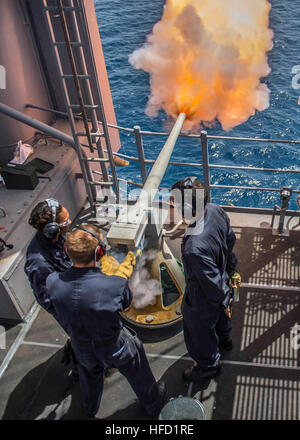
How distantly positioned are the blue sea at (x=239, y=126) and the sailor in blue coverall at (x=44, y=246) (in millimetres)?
8902

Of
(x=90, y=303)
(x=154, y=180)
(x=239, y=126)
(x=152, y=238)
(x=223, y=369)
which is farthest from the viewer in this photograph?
(x=239, y=126)

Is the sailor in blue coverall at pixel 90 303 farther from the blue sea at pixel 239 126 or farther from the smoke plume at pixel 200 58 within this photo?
the blue sea at pixel 239 126

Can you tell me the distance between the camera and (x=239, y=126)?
15383mm

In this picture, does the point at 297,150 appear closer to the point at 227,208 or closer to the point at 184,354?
the point at 227,208

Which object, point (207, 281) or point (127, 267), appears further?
point (127, 267)

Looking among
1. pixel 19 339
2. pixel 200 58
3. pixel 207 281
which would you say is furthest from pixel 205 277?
pixel 200 58

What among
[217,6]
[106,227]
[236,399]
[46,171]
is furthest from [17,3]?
[236,399]

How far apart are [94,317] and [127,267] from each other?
2.13 feet

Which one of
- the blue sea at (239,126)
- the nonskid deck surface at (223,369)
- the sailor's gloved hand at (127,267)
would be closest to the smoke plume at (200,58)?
the nonskid deck surface at (223,369)

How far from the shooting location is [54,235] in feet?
11.9

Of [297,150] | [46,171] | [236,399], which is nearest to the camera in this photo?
[236,399]

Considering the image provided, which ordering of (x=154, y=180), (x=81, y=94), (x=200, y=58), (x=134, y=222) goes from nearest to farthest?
(x=134, y=222), (x=154, y=180), (x=81, y=94), (x=200, y=58)

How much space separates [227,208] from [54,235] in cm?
349

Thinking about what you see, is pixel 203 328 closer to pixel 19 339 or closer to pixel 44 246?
pixel 44 246
